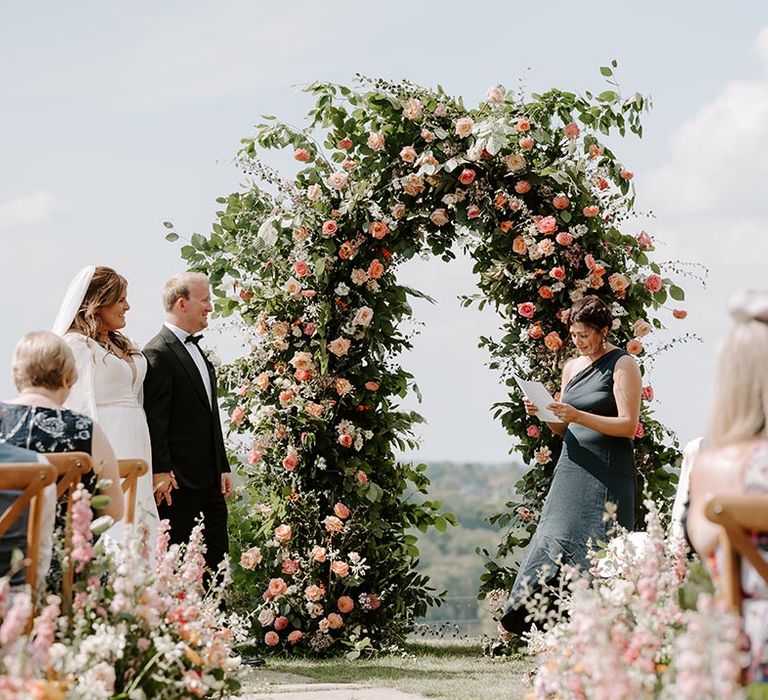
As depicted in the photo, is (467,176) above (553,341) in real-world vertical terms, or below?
above

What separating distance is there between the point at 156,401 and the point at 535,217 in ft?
7.26

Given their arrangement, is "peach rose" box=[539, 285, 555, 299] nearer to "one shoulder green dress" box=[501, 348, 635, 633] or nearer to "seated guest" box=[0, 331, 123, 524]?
"one shoulder green dress" box=[501, 348, 635, 633]

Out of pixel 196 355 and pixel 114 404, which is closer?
pixel 114 404

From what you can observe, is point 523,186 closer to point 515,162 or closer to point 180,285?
point 515,162


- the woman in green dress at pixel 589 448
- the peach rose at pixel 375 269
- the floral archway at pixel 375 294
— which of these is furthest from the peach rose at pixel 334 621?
the peach rose at pixel 375 269

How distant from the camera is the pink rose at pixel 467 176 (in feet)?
20.6

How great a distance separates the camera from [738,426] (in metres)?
2.60

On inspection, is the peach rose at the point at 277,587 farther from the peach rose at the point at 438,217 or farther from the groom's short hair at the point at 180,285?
the peach rose at the point at 438,217

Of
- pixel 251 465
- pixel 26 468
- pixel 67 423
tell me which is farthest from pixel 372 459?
pixel 26 468

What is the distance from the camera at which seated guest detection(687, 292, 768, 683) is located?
8.33 feet

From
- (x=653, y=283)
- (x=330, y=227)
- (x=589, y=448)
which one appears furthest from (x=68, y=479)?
(x=653, y=283)

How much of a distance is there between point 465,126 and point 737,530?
13.5 feet

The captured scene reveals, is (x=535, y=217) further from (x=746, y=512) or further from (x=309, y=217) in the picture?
(x=746, y=512)

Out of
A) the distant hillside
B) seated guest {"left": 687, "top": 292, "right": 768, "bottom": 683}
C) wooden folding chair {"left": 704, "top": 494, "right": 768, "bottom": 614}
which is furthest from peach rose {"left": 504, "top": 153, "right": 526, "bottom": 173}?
the distant hillside
